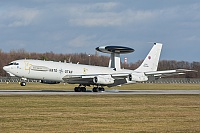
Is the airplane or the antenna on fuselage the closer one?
the airplane

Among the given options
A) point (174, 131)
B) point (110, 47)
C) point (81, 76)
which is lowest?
point (174, 131)

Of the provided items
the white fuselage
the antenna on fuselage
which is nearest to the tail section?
the antenna on fuselage

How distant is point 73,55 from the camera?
191625mm

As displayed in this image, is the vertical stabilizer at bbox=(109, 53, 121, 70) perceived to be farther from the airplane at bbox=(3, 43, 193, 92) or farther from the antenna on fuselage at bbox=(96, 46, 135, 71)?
the airplane at bbox=(3, 43, 193, 92)

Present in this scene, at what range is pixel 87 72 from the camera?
2486 inches

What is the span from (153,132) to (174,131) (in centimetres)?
99

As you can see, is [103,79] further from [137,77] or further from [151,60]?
[151,60]

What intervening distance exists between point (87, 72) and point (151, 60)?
10.2 metres

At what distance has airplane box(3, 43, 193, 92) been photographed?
5847cm

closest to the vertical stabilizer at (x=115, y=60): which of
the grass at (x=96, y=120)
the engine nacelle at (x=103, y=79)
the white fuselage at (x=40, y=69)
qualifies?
the engine nacelle at (x=103, y=79)

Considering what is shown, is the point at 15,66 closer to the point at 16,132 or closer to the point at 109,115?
the point at 109,115

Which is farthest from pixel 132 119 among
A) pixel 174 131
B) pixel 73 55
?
pixel 73 55

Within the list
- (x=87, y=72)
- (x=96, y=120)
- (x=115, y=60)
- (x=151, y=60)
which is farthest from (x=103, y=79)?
(x=96, y=120)

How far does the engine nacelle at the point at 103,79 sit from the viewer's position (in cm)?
6117
